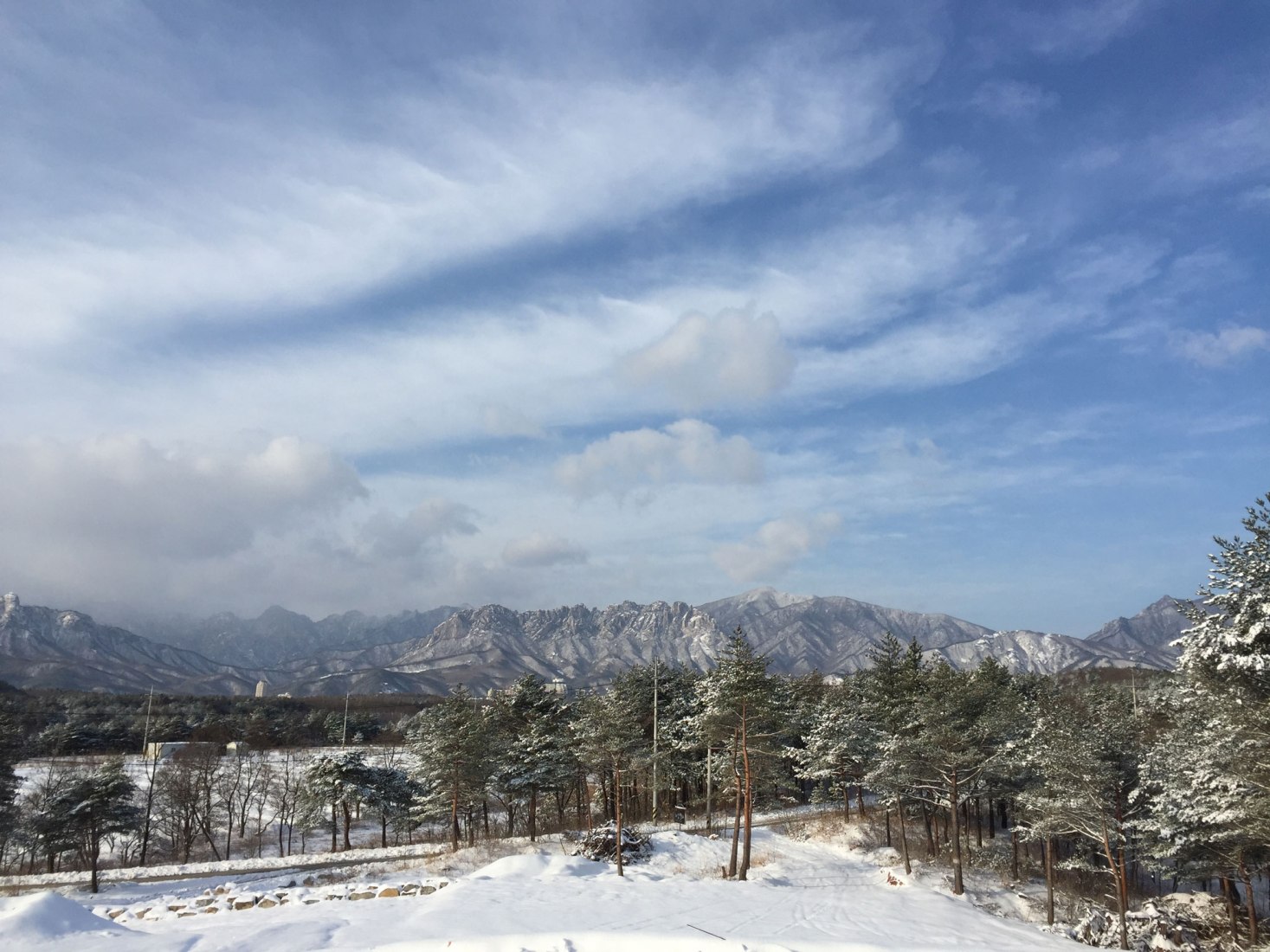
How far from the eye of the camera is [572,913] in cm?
2772

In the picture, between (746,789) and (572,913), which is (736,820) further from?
(572,913)

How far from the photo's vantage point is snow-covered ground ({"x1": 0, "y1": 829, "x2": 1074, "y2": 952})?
18375mm

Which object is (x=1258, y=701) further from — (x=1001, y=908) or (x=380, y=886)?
(x=380, y=886)

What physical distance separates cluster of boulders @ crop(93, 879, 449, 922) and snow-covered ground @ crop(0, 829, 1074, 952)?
0.22 m

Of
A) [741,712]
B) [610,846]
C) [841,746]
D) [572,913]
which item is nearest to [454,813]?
[610,846]

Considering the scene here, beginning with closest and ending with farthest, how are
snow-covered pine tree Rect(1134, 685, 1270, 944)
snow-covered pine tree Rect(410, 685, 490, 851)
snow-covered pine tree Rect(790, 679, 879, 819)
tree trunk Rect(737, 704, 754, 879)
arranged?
snow-covered pine tree Rect(1134, 685, 1270, 944), tree trunk Rect(737, 704, 754, 879), snow-covered pine tree Rect(410, 685, 490, 851), snow-covered pine tree Rect(790, 679, 879, 819)

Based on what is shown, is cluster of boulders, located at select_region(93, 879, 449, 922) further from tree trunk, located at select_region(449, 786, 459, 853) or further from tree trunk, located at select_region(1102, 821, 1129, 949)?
tree trunk, located at select_region(1102, 821, 1129, 949)

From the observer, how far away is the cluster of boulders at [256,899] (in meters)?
29.0

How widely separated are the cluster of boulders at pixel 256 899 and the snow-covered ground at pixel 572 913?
0.72 ft

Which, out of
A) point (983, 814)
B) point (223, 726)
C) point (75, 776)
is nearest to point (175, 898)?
point (75, 776)

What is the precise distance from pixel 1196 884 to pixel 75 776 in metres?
86.0

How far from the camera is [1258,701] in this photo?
22656 mm

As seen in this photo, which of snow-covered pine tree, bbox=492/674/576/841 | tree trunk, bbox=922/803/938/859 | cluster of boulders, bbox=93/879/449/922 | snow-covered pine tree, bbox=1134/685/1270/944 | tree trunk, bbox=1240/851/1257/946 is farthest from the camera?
→ snow-covered pine tree, bbox=492/674/576/841

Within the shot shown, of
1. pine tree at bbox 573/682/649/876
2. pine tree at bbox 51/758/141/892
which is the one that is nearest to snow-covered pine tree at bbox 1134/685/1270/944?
pine tree at bbox 573/682/649/876
